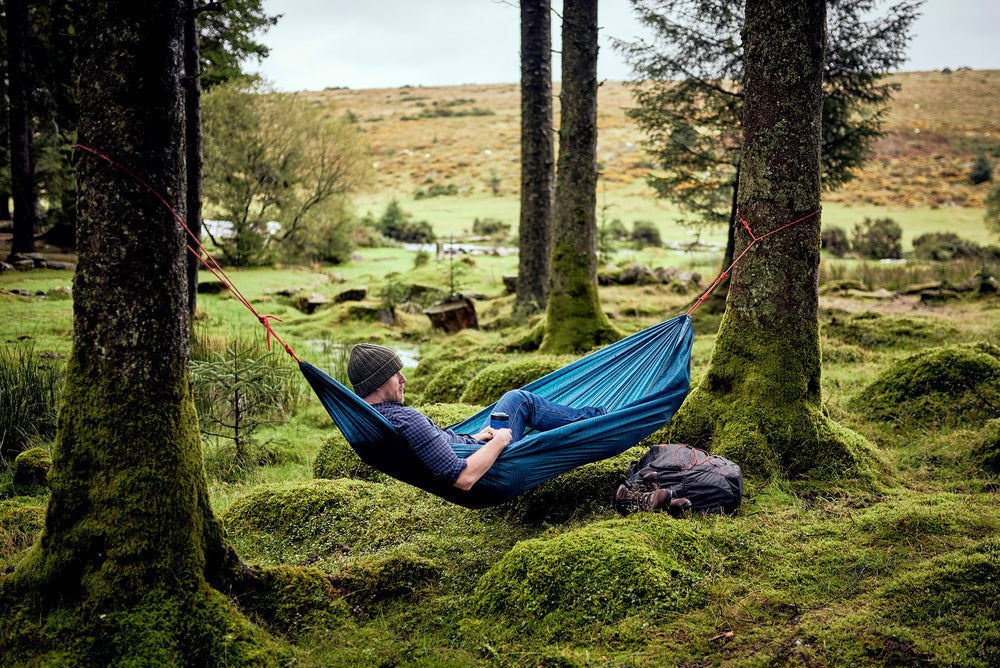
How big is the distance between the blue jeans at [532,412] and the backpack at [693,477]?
1.23 ft

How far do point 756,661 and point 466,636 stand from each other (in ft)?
3.14

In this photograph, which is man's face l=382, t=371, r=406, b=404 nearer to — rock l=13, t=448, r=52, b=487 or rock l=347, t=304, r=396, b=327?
rock l=13, t=448, r=52, b=487

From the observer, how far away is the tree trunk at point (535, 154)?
8.71 metres

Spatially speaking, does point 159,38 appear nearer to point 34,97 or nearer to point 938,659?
point 938,659

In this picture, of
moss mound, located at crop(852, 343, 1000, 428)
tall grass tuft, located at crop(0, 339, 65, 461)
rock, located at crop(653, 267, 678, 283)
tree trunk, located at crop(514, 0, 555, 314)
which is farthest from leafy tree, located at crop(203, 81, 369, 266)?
moss mound, located at crop(852, 343, 1000, 428)

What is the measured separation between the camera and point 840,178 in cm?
939

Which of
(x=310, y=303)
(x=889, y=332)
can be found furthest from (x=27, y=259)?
(x=889, y=332)

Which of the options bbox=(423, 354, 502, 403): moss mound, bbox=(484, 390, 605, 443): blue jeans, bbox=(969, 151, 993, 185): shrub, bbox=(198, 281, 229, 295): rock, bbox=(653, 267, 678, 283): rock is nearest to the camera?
bbox=(484, 390, 605, 443): blue jeans

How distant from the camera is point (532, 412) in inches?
131

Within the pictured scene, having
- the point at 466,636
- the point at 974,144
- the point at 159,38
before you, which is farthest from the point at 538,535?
the point at 974,144

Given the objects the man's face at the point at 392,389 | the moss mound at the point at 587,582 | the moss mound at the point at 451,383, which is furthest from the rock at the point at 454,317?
the moss mound at the point at 587,582

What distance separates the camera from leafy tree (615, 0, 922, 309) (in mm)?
8641

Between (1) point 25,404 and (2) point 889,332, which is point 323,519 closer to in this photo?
(1) point 25,404

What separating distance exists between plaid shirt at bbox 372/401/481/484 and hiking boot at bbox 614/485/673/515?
839 mm
